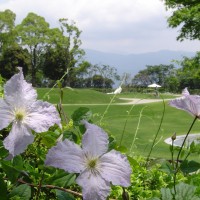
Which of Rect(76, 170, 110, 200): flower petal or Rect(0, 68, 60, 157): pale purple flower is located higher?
Rect(0, 68, 60, 157): pale purple flower

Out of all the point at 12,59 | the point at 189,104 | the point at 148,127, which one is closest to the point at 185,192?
the point at 189,104

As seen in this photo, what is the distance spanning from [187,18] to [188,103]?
1484 centimetres

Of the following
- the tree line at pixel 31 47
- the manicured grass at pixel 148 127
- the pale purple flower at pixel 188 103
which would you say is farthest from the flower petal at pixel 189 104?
the tree line at pixel 31 47

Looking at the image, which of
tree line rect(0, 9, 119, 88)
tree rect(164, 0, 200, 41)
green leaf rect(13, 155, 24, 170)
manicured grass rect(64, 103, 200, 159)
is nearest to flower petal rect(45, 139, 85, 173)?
green leaf rect(13, 155, 24, 170)

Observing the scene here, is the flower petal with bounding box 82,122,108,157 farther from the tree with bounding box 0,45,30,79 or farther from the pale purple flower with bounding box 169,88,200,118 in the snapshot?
the tree with bounding box 0,45,30,79

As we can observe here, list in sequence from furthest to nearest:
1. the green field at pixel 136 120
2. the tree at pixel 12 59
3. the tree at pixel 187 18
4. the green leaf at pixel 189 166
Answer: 1. the tree at pixel 12 59
2. the tree at pixel 187 18
3. the green field at pixel 136 120
4. the green leaf at pixel 189 166

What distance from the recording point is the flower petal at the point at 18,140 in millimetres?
478

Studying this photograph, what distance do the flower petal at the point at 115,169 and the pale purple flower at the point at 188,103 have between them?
138 millimetres

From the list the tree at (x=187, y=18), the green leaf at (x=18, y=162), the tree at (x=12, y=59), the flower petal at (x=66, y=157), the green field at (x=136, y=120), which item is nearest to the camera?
the flower petal at (x=66, y=157)

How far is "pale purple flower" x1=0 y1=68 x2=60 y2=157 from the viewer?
1.60 ft

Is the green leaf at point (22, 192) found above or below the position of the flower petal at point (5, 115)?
below

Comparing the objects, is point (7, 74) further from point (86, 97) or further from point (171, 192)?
point (171, 192)

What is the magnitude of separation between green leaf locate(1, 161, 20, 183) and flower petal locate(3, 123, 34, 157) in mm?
84

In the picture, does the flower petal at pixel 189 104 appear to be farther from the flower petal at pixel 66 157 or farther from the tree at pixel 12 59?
the tree at pixel 12 59
